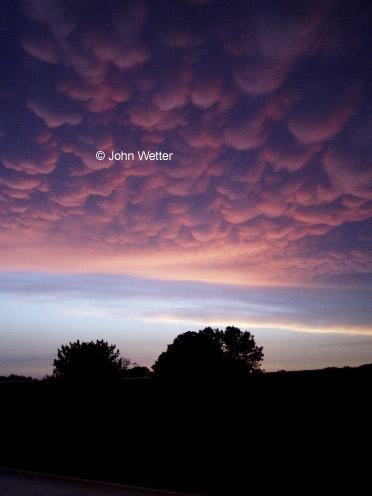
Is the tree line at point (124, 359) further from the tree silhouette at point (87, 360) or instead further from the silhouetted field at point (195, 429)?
the silhouetted field at point (195, 429)

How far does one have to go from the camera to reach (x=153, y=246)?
12953 mm

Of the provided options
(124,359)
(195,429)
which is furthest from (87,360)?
(195,429)

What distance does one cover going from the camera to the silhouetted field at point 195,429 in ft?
11.6

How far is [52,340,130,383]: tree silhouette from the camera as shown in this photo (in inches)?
1425

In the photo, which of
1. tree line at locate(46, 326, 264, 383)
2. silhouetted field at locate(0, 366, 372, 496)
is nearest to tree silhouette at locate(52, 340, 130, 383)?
tree line at locate(46, 326, 264, 383)

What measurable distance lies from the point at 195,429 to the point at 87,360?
1398 inches

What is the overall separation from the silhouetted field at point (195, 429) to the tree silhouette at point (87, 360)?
31.0 meters

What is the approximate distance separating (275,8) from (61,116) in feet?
15.1

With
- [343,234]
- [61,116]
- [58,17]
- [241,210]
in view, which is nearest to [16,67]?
[61,116]

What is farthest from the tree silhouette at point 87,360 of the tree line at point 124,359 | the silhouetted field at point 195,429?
the silhouetted field at point 195,429

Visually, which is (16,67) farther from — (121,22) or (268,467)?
(268,467)

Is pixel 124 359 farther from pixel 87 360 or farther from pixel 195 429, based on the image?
pixel 195 429

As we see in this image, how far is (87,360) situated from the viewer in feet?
122

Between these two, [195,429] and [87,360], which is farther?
[87,360]
